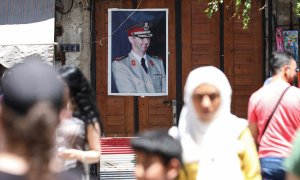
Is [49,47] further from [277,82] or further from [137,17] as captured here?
[277,82]

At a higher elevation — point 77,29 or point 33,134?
point 77,29

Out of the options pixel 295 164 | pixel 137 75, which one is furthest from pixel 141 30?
pixel 295 164

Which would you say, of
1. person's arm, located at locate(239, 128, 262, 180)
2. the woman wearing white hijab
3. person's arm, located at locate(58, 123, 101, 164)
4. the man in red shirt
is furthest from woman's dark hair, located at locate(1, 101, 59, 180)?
the man in red shirt

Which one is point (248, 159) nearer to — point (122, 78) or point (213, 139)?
point (213, 139)

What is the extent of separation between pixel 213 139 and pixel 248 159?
0.84 ft

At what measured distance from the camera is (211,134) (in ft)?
11.8

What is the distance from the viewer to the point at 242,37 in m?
11.7

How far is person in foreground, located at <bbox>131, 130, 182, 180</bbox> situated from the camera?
2953 mm

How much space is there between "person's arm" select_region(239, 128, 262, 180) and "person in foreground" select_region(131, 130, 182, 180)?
2.43ft

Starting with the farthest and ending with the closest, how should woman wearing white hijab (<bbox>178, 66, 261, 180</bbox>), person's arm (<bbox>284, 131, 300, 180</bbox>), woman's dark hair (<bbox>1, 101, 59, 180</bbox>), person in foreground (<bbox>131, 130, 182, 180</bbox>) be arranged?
1. woman wearing white hijab (<bbox>178, 66, 261, 180</bbox>)
2. person in foreground (<bbox>131, 130, 182, 180</bbox>)
3. person's arm (<bbox>284, 131, 300, 180</bbox>)
4. woman's dark hair (<bbox>1, 101, 59, 180</bbox>)

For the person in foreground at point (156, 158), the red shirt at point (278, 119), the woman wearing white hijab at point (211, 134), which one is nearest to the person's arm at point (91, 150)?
the woman wearing white hijab at point (211, 134)

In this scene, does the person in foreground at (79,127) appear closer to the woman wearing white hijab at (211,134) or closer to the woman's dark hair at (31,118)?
the woman wearing white hijab at (211,134)

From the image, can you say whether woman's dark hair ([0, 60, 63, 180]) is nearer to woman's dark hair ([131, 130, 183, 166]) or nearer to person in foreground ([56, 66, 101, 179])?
woman's dark hair ([131, 130, 183, 166])

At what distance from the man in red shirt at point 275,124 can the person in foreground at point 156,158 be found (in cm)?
197
